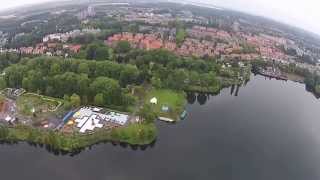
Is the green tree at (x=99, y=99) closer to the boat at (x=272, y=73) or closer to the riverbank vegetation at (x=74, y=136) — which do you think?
the riverbank vegetation at (x=74, y=136)

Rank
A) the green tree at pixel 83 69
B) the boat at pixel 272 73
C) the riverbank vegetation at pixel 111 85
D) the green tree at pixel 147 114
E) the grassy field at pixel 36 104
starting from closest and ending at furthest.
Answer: the riverbank vegetation at pixel 111 85, the green tree at pixel 147 114, the grassy field at pixel 36 104, the green tree at pixel 83 69, the boat at pixel 272 73

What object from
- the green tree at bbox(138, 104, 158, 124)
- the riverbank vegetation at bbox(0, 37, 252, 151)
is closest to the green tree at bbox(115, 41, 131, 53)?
the riverbank vegetation at bbox(0, 37, 252, 151)

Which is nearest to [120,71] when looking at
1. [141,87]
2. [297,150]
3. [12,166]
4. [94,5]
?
[141,87]

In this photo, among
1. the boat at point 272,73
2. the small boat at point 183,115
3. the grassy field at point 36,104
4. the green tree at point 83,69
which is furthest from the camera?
the boat at point 272,73

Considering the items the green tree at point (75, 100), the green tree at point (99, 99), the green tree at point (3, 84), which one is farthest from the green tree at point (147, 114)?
the green tree at point (3, 84)

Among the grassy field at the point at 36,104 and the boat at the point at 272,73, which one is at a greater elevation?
the grassy field at the point at 36,104

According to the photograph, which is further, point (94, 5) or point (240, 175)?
point (94, 5)

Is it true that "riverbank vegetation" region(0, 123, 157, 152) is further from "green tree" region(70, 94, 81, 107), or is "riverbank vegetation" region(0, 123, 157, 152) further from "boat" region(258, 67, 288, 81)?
"boat" region(258, 67, 288, 81)

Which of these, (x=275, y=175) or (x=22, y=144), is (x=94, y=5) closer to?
(x=22, y=144)

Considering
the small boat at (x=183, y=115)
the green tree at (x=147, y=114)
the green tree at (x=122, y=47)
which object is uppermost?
the green tree at (x=122, y=47)
